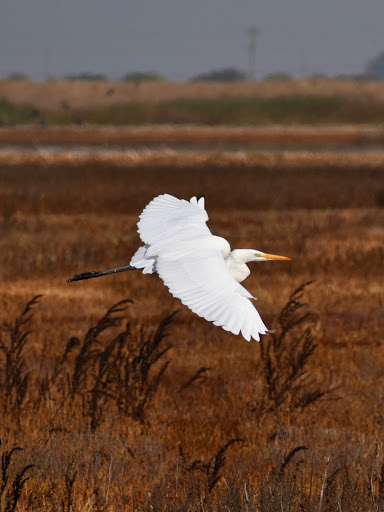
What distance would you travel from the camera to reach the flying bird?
302cm

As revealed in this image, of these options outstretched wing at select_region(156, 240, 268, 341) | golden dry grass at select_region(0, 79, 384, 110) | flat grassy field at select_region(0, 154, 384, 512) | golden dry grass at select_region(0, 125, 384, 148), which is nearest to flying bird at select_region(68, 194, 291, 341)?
outstretched wing at select_region(156, 240, 268, 341)

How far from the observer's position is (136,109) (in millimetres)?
79438

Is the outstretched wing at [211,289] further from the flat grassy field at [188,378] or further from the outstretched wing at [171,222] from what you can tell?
the flat grassy field at [188,378]

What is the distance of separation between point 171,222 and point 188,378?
120 inches

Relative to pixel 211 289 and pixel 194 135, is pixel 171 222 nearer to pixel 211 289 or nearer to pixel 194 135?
pixel 211 289

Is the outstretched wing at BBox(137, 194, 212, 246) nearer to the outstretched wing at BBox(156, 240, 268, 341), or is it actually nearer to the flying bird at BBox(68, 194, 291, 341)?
the flying bird at BBox(68, 194, 291, 341)

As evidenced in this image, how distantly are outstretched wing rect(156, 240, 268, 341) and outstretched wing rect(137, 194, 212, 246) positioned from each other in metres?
0.29

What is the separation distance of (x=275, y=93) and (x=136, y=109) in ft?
41.8

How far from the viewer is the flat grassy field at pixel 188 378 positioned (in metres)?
4.38

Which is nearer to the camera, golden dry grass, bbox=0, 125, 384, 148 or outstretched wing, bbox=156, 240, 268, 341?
outstretched wing, bbox=156, 240, 268, 341

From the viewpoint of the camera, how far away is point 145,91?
Answer: 7388 centimetres

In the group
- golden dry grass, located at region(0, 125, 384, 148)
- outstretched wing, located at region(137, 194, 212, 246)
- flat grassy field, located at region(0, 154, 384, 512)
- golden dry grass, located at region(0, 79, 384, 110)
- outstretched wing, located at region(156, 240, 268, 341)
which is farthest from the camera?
golden dry grass, located at region(0, 79, 384, 110)

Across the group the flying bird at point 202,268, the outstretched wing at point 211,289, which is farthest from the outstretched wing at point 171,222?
the outstretched wing at point 211,289

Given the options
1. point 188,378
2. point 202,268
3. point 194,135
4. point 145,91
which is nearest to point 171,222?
point 202,268
